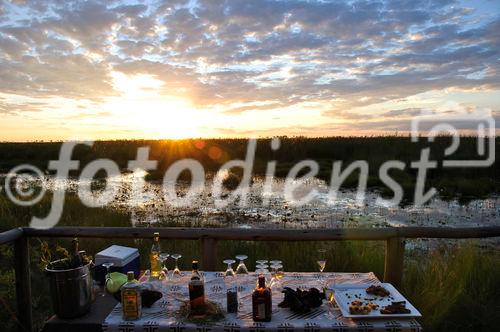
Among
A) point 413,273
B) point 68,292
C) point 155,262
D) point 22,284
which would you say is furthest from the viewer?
point 413,273

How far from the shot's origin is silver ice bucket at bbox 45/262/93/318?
2.57 m

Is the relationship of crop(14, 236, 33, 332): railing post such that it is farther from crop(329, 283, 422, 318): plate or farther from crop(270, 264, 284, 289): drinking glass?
crop(329, 283, 422, 318): plate

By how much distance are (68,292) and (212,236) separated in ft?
4.82

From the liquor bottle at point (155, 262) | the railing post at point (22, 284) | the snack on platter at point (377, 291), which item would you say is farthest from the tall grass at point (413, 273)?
the snack on platter at point (377, 291)

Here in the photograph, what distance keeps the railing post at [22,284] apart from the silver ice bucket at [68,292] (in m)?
1.38

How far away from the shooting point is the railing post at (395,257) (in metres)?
3.88

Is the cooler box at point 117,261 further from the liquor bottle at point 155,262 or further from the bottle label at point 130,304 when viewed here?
the bottle label at point 130,304

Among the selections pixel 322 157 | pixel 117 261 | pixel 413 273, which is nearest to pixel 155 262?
pixel 117 261

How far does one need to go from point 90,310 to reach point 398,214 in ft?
31.4

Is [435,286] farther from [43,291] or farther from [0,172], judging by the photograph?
[0,172]

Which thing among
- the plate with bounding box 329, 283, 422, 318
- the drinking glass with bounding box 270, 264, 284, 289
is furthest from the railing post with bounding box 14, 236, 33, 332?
the plate with bounding box 329, 283, 422, 318

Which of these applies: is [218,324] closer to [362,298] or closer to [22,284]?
[362,298]

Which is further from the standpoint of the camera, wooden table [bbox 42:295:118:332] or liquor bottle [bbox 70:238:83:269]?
liquor bottle [bbox 70:238:83:269]

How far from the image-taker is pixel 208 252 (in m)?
3.84
